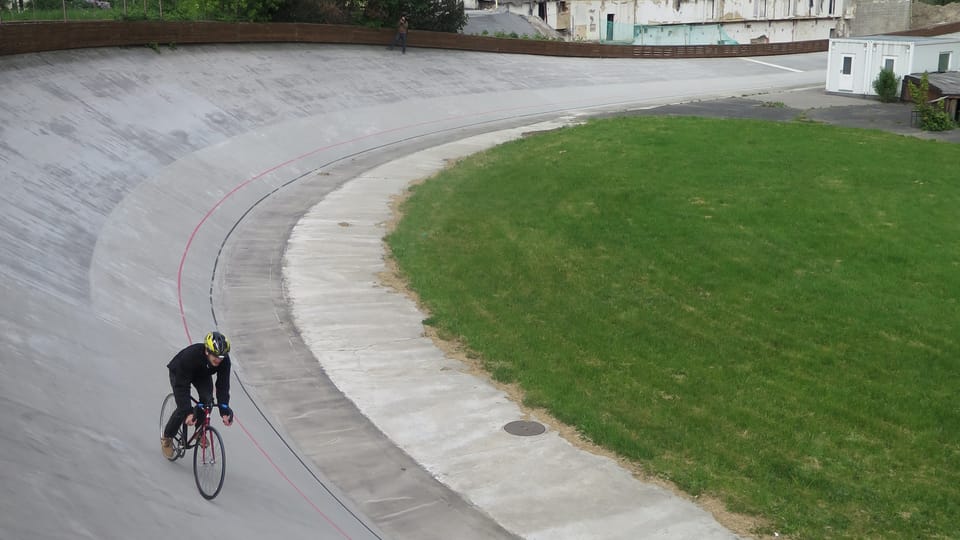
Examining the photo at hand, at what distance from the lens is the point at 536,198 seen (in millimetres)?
25656

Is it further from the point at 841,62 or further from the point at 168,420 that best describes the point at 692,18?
the point at 168,420

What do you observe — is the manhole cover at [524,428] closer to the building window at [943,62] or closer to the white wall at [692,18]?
the building window at [943,62]

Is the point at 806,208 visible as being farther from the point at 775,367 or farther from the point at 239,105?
the point at 239,105

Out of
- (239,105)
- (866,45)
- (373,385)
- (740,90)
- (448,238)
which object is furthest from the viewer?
(740,90)

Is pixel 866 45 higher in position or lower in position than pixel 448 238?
higher

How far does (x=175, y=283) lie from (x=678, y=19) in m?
66.7

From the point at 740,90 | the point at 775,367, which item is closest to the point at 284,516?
the point at 775,367

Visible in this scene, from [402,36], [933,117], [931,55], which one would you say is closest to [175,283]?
[933,117]

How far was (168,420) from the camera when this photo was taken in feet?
34.9

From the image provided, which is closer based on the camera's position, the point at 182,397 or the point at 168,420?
the point at 182,397

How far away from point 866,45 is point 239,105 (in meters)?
31.5

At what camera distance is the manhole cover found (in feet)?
44.3

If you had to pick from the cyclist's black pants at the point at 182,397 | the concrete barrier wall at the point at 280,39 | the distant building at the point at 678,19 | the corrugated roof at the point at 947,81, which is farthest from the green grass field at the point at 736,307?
the distant building at the point at 678,19

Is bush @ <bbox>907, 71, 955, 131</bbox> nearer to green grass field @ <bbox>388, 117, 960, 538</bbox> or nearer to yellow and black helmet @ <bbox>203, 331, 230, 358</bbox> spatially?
green grass field @ <bbox>388, 117, 960, 538</bbox>
